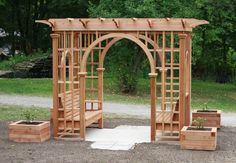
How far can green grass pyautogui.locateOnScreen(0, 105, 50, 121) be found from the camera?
14.2 meters

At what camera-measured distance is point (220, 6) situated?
21.8 m

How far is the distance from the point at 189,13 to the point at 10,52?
2229cm

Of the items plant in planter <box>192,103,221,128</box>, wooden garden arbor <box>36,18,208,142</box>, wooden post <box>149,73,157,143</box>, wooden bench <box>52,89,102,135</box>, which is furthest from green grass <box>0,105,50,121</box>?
wooden post <box>149,73,157,143</box>

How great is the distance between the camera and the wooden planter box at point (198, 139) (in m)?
10.0

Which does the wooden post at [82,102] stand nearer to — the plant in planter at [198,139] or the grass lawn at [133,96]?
the plant in planter at [198,139]

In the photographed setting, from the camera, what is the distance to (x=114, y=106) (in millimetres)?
17203

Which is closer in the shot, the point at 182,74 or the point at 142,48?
the point at 182,74

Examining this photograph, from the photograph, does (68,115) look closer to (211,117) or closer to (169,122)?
(169,122)

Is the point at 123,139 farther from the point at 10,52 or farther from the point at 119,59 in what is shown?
the point at 10,52

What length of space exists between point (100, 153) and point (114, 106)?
759cm

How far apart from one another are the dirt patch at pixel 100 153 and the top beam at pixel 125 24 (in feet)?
7.68

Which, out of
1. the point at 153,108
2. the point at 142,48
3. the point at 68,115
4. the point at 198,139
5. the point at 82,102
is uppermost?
the point at 142,48

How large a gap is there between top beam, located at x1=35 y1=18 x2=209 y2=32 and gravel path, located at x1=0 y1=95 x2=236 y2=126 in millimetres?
4220

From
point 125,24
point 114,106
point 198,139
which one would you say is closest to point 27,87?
point 114,106
